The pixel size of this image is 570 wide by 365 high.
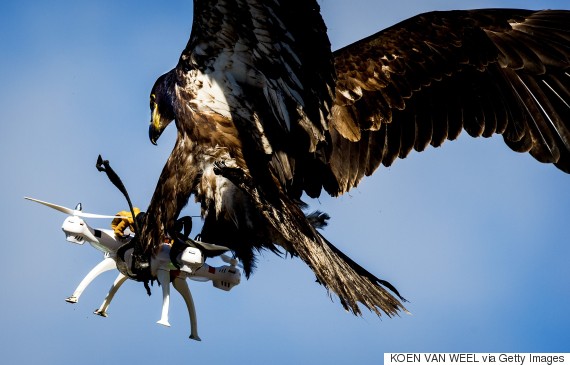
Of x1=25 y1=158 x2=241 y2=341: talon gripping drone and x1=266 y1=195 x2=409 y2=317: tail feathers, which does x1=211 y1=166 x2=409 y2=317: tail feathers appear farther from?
x1=25 y1=158 x2=241 y2=341: talon gripping drone

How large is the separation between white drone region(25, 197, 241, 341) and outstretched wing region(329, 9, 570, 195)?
1461mm

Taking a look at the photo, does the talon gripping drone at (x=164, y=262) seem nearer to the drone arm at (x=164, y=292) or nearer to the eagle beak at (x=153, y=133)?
the drone arm at (x=164, y=292)

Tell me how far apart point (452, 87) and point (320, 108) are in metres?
1.48

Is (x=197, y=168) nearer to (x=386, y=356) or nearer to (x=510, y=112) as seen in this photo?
(x=386, y=356)

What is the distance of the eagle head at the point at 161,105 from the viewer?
6.74 meters

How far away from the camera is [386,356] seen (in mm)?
7219

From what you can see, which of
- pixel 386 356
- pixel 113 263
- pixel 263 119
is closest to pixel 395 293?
pixel 386 356

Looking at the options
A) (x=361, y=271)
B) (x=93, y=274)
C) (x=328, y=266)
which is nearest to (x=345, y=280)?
(x=328, y=266)

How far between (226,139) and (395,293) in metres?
1.49

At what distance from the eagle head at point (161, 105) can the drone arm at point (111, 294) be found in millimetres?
1018

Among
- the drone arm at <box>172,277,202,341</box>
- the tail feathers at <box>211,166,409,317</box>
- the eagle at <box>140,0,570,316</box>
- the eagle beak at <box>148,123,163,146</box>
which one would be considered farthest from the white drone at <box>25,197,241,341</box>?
the eagle beak at <box>148,123,163,146</box>

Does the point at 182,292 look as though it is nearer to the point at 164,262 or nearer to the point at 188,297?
the point at 188,297

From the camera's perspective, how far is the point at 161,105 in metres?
6.86

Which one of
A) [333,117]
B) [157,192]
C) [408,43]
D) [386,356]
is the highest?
[408,43]
